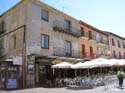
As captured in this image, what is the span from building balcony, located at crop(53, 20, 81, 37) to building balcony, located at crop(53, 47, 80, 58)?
7.65 feet

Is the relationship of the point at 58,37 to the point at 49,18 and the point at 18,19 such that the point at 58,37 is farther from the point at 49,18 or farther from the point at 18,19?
the point at 18,19

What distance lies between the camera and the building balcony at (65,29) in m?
22.6

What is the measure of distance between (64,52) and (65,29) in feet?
10.1

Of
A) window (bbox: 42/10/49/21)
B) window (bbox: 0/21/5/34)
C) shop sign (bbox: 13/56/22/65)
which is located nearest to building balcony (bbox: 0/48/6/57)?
window (bbox: 0/21/5/34)

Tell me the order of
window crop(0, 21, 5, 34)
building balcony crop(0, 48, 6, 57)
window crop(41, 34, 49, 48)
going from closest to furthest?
window crop(41, 34, 49, 48) < building balcony crop(0, 48, 6, 57) < window crop(0, 21, 5, 34)

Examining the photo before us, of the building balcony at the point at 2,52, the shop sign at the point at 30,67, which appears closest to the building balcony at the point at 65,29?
the shop sign at the point at 30,67

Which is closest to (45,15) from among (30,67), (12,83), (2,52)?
(30,67)

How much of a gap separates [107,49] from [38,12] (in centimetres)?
1904

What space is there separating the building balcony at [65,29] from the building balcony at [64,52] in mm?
2331

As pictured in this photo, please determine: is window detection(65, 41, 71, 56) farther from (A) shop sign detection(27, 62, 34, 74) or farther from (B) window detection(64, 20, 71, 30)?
(A) shop sign detection(27, 62, 34, 74)

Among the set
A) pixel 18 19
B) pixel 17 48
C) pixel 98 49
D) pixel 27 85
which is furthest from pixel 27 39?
pixel 98 49

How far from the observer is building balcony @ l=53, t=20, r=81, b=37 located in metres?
22.6

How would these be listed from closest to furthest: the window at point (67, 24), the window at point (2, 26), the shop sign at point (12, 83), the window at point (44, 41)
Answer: the shop sign at point (12, 83), the window at point (44, 41), the window at point (2, 26), the window at point (67, 24)

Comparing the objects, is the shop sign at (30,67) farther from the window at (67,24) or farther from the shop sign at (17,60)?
the window at (67,24)
